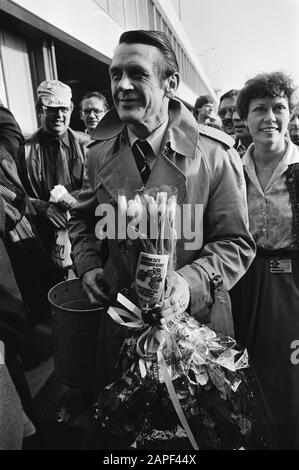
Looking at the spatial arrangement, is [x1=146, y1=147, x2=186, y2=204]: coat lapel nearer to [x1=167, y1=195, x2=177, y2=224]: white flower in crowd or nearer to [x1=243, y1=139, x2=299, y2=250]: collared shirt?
[x1=167, y1=195, x2=177, y2=224]: white flower in crowd

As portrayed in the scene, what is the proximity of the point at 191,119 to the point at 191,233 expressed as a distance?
476mm

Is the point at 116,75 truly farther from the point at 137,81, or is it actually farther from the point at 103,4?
the point at 103,4

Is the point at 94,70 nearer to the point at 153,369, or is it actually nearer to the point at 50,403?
the point at 50,403

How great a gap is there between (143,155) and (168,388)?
89cm

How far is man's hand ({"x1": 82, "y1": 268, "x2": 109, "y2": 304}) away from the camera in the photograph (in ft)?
5.00

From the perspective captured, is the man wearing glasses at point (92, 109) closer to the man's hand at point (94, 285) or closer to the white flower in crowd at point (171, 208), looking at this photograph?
the man's hand at point (94, 285)

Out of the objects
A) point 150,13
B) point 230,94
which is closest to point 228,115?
point 230,94

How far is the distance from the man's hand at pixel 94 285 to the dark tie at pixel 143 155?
44cm

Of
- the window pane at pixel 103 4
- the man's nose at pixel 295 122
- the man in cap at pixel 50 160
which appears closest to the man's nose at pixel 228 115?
the man's nose at pixel 295 122

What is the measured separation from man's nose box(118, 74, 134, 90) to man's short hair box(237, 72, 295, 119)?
1001 millimetres

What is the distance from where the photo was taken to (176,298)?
3.99ft

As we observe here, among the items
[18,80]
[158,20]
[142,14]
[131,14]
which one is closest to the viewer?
[18,80]

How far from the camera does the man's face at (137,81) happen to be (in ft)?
4.52

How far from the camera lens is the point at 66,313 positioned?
2.03 metres
